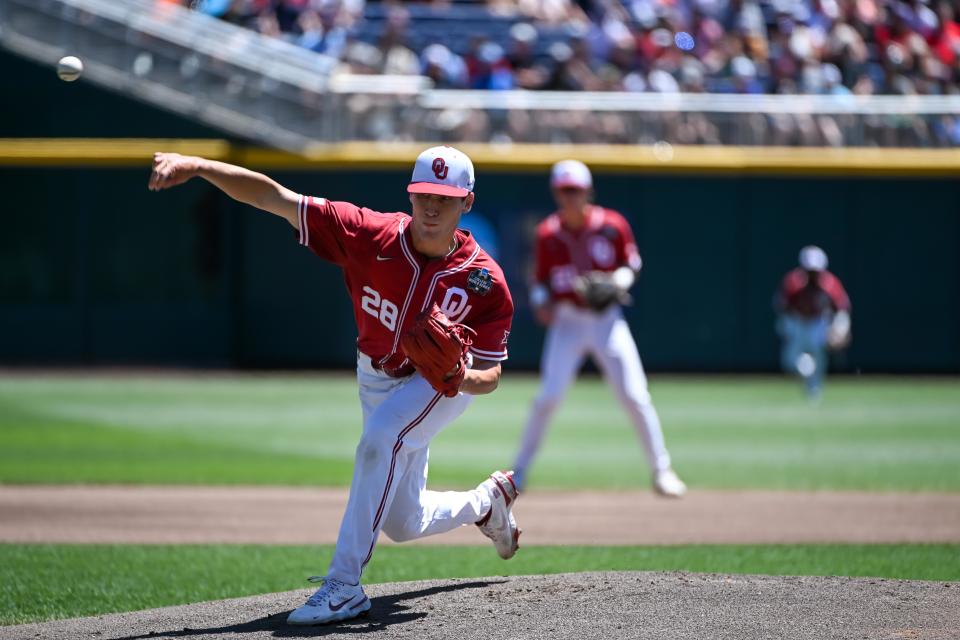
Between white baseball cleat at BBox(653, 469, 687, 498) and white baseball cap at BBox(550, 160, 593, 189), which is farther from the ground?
white baseball cap at BBox(550, 160, 593, 189)

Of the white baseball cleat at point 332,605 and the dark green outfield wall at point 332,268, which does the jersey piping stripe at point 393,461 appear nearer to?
the white baseball cleat at point 332,605

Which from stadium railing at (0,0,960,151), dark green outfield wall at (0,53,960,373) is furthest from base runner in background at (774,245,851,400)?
stadium railing at (0,0,960,151)

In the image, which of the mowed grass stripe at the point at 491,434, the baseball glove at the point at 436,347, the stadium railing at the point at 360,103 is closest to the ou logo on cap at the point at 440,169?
the baseball glove at the point at 436,347

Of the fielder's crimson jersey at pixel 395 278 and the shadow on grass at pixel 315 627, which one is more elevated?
the fielder's crimson jersey at pixel 395 278

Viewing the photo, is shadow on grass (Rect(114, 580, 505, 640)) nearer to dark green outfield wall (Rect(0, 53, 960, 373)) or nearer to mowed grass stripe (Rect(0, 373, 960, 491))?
mowed grass stripe (Rect(0, 373, 960, 491))

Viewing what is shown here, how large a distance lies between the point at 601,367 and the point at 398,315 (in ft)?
13.9

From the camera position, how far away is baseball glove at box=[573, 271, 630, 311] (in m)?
9.48

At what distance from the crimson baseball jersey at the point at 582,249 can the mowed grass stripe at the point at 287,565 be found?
2453 mm

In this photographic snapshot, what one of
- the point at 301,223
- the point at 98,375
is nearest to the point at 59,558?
the point at 301,223

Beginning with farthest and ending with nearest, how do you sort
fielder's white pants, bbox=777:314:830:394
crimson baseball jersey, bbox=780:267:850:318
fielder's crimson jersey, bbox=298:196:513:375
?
crimson baseball jersey, bbox=780:267:850:318 → fielder's white pants, bbox=777:314:830:394 → fielder's crimson jersey, bbox=298:196:513:375

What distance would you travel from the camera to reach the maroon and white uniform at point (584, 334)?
9.52m

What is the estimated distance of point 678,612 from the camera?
531cm

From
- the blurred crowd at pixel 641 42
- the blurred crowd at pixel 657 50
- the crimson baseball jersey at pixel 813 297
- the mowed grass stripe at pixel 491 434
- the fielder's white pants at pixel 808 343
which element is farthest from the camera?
the blurred crowd at pixel 641 42

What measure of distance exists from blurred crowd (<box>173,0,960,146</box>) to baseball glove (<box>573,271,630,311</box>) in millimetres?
9886
